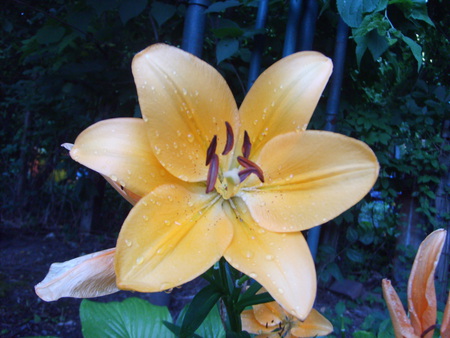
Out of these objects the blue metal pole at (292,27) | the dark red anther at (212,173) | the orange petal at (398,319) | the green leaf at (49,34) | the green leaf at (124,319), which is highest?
the blue metal pole at (292,27)

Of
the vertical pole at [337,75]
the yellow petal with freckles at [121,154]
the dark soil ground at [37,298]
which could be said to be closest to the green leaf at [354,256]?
the dark soil ground at [37,298]

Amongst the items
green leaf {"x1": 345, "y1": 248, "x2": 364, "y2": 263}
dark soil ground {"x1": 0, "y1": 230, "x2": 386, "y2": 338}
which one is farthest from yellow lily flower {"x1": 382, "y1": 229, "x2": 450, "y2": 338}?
green leaf {"x1": 345, "y1": 248, "x2": 364, "y2": 263}

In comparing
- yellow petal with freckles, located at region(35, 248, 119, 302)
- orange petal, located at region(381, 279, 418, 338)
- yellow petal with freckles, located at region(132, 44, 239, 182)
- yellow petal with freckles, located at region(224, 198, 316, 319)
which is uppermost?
yellow petal with freckles, located at region(132, 44, 239, 182)

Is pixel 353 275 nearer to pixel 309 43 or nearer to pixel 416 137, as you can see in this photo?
pixel 416 137

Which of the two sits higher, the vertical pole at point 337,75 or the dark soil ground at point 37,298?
the vertical pole at point 337,75

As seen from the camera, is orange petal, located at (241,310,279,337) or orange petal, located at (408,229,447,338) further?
orange petal, located at (241,310,279,337)

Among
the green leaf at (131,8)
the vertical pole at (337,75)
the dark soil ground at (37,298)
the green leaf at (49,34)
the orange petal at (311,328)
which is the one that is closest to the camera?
the orange petal at (311,328)

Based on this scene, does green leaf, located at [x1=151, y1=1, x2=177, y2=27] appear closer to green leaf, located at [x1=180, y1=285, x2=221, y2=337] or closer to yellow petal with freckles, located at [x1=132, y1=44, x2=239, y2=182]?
yellow petal with freckles, located at [x1=132, y1=44, x2=239, y2=182]

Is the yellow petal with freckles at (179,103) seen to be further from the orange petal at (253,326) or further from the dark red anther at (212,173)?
the orange petal at (253,326)
